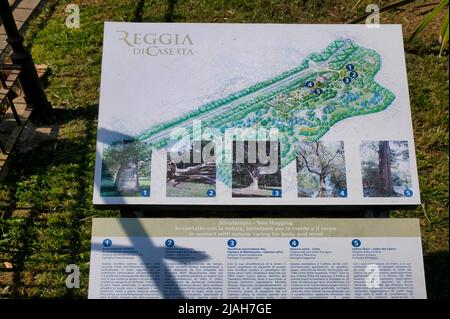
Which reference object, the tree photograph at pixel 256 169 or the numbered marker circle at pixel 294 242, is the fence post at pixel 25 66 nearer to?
the tree photograph at pixel 256 169

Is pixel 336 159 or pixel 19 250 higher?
pixel 336 159

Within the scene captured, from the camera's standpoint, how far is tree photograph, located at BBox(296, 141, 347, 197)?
10.6 feet

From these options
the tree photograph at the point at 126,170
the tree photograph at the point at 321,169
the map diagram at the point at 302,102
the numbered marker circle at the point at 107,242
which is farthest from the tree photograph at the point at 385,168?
the numbered marker circle at the point at 107,242

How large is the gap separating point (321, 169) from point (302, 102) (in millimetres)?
428

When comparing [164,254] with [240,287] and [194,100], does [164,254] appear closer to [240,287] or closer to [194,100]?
[240,287]

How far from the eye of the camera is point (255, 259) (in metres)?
3.02

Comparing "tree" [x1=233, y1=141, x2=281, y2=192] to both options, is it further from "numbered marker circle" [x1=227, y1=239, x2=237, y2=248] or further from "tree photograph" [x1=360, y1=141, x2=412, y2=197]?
"tree photograph" [x1=360, y1=141, x2=412, y2=197]

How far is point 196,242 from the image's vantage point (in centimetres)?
304

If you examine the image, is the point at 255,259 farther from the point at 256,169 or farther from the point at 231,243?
the point at 256,169

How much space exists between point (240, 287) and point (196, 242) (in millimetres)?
323

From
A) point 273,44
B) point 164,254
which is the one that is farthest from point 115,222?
point 273,44

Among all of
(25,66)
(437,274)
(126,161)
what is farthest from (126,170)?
(437,274)

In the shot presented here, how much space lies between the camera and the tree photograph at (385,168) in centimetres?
324
